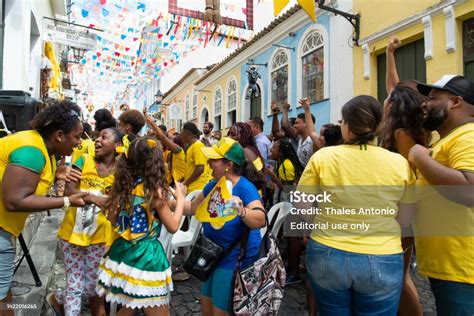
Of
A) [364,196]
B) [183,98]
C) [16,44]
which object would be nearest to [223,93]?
[183,98]

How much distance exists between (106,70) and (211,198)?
42.3 feet

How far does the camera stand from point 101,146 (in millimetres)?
2793

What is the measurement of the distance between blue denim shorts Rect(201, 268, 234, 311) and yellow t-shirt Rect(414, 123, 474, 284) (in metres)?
1.14

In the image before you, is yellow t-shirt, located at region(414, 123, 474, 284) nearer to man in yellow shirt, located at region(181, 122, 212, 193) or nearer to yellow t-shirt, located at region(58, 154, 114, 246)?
yellow t-shirt, located at region(58, 154, 114, 246)

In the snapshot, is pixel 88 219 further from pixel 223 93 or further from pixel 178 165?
pixel 223 93

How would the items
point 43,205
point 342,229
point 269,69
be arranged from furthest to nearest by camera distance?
point 269,69 → point 43,205 → point 342,229

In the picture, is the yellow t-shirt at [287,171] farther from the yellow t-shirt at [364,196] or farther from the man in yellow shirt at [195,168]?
the yellow t-shirt at [364,196]

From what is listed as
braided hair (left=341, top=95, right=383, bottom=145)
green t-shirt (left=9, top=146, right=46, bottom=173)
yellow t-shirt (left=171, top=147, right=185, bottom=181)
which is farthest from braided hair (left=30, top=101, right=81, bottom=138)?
yellow t-shirt (left=171, top=147, right=185, bottom=181)

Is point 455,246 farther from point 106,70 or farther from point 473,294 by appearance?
point 106,70

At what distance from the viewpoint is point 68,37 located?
719 cm

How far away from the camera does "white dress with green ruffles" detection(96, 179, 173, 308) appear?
2129 millimetres

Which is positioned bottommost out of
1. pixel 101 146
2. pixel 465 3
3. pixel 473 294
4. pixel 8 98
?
pixel 473 294

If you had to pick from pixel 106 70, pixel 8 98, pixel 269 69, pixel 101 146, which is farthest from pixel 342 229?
pixel 106 70

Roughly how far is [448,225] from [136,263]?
5.93 feet
